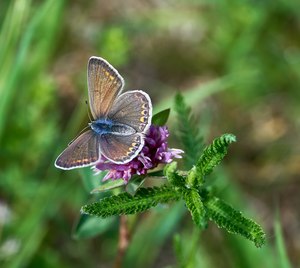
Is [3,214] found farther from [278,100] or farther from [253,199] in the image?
[278,100]

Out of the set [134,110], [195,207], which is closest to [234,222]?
[195,207]

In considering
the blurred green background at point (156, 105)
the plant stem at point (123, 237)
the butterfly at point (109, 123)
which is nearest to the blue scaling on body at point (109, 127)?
the butterfly at point (109, 123)

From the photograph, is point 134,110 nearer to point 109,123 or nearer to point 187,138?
point 109,123

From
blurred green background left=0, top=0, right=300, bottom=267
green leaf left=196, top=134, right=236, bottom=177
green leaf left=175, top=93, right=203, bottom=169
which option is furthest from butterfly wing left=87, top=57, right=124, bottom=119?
blurred green background left=0, top=0, right=300, bottom=267

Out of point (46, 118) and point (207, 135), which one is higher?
point (46, 118)

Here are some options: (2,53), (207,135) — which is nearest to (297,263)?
(207,135)

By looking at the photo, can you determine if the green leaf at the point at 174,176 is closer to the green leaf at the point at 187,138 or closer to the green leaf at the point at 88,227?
the green leaf at the point at 187,138

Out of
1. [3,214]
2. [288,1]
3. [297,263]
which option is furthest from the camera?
[288,1]
